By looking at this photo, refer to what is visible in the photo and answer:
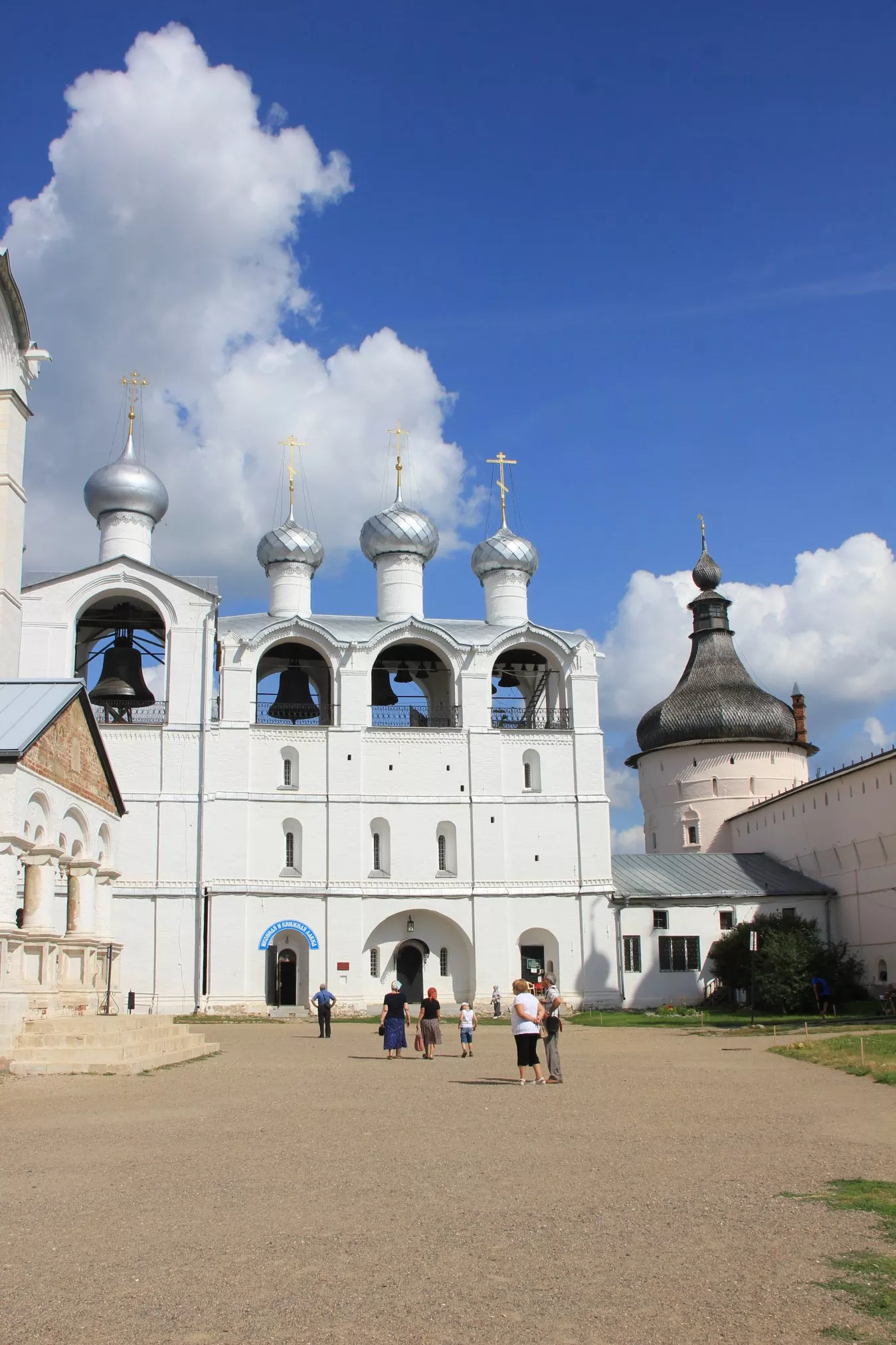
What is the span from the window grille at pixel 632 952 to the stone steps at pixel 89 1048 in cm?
2030

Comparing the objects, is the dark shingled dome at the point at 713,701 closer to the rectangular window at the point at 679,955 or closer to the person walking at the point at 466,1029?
the rectangular window at the point at 679,955

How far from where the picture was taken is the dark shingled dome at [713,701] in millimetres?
43562

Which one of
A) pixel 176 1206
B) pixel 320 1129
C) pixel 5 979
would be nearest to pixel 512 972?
pixel 5 979

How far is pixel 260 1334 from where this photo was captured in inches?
188

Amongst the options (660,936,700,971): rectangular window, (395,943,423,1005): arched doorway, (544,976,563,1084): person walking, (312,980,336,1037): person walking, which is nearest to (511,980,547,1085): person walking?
(544,976,563,1084): person walking

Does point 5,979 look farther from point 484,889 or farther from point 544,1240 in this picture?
point 484,889

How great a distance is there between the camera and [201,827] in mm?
33469

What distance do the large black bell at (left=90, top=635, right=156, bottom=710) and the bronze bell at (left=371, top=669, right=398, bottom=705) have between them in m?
6.88

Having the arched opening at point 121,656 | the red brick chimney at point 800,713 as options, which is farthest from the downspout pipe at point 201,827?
the red brick chimney at point 800,713

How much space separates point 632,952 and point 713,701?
11.9m

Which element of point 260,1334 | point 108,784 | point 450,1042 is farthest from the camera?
point 450,1042

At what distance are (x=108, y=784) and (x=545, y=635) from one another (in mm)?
19093

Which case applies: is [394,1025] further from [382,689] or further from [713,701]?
[713,701]

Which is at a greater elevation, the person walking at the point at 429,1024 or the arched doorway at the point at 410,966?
the arched doorway at the point at 410,966
